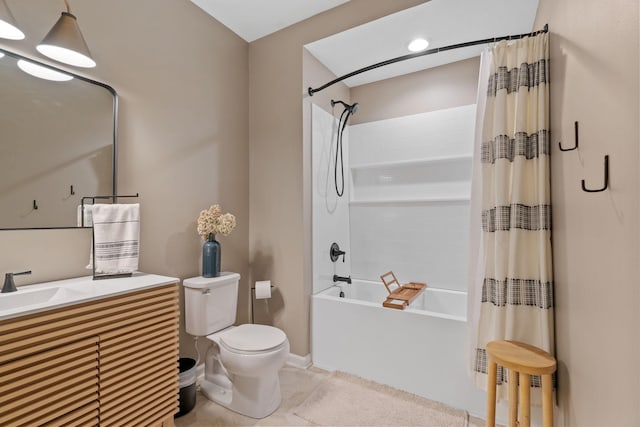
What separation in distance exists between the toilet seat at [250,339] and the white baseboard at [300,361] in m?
0.60

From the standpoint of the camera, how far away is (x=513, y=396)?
1.38 m

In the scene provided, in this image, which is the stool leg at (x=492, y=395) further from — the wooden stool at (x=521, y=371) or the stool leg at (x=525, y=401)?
the stool leg at (x=525, y=401)

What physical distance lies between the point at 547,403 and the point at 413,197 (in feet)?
6.61

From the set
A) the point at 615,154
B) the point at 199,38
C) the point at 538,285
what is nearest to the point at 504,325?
the point at 538,285

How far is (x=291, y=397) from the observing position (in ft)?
6.77

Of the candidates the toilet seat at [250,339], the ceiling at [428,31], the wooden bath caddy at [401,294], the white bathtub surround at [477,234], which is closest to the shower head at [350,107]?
the ceiling at [428,31]

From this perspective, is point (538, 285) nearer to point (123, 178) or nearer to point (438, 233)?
point (438, 233)

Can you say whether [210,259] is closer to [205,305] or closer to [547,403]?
[205,305]

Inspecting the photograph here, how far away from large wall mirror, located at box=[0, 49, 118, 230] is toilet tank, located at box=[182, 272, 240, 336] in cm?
78

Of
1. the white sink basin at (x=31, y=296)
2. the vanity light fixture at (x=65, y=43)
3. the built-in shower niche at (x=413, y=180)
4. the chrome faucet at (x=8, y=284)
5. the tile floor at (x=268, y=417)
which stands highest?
the vanity light fixture at (x=65, y=43)

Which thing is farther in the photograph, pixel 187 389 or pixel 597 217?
pixel 187 389

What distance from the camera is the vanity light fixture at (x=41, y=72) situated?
4.82ft

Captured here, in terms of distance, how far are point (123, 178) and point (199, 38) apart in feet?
4.21

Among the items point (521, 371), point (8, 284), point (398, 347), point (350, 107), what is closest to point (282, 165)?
point (350, 107)
